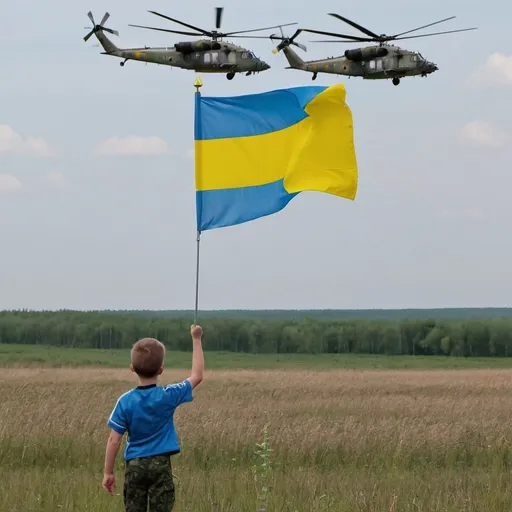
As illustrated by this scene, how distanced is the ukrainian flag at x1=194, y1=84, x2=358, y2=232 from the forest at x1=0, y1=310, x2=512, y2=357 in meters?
105

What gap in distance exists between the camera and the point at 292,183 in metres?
10.6

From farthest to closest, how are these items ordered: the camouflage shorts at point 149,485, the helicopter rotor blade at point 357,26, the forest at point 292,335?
the forest at point 292,335, the helicopter rotor blade at point 357,26, the camouflage shorts at point 149,485

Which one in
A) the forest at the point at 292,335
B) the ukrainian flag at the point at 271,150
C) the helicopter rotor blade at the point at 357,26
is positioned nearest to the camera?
the ukrainian flag at the point at 271,150

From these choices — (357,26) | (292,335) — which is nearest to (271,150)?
(357,26)

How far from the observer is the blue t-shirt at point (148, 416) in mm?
6875

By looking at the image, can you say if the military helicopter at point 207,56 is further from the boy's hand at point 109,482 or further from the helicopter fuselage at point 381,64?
the boy's hand at point 109,482

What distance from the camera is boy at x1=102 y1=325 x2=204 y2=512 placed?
6.87m

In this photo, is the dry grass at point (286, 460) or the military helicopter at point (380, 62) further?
the military helicopter at point (380, 62)

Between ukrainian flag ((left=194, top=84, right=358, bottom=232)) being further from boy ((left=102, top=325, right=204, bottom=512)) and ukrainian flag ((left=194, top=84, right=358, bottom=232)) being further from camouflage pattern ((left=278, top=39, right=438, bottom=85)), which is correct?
camouflage pattern ((left=278, top=39, right=438, bottom=85))

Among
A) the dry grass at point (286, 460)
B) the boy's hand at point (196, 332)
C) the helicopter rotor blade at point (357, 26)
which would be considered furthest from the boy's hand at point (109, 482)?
the helicopter rotor blade at point (357, 26)

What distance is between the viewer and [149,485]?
22.9 ft

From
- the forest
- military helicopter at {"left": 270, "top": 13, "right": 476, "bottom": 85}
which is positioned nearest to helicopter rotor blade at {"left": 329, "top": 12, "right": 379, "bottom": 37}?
military helicopter at {"left": 270, "top": 13, "right": 476, "bottom": 85}

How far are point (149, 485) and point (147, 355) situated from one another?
35.8 inches

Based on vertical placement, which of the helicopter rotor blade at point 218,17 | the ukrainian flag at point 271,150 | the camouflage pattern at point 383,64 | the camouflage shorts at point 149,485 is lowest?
the camouflage shorts at point 149,485
